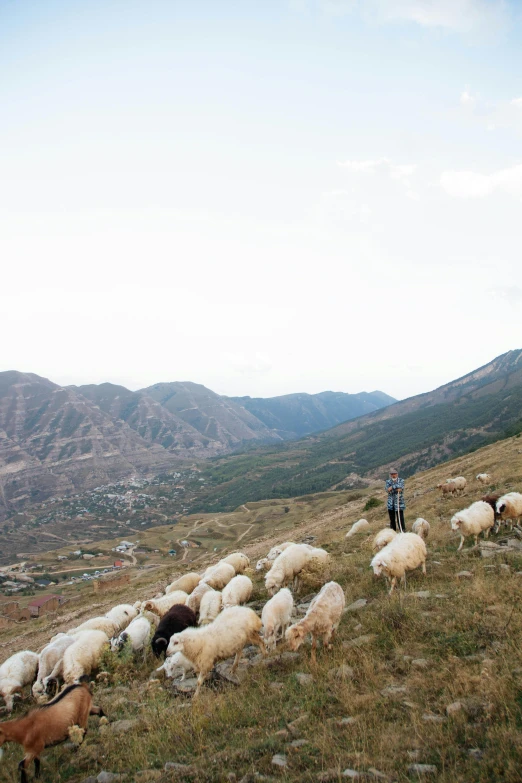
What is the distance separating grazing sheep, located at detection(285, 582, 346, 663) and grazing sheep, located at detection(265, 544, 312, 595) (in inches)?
154

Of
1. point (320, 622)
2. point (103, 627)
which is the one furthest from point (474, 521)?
point (103, 627)

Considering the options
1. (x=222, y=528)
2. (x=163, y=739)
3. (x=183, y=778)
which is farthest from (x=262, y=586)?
(x=222, y=528)

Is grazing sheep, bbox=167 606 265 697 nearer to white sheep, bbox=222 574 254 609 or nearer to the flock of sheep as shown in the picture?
the flock of sheep

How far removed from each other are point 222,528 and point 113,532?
5821 cm

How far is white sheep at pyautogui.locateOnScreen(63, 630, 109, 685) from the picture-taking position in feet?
32.9

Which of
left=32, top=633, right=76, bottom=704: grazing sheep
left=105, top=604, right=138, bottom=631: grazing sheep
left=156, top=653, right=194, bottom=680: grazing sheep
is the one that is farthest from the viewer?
left=105, top=604, right=138, bottom=631: grazing sheep

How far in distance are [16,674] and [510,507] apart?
15216 millimetres

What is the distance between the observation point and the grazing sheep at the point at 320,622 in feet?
26.9

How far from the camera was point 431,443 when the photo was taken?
15862 cm

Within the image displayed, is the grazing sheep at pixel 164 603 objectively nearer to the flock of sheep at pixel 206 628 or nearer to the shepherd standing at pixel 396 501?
the flock of sheep at pixel 206 628

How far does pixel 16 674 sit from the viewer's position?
10.8 metres

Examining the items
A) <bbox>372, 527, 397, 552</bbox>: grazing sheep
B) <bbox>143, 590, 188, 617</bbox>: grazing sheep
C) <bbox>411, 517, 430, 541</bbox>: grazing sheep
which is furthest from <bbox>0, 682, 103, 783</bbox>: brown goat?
<bbox>411, 517, 430, 541</bbox>: grazing sheep

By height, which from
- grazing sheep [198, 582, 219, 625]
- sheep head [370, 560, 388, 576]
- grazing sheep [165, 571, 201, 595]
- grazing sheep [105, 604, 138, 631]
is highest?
sheep head [370, 560, 388, 576]

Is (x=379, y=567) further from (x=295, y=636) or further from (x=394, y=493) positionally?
(x=394, y=493)
